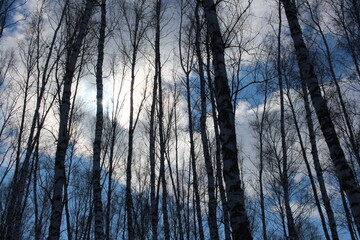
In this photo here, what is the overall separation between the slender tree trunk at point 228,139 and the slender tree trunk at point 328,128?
225 cm

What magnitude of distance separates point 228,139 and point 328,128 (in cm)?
250

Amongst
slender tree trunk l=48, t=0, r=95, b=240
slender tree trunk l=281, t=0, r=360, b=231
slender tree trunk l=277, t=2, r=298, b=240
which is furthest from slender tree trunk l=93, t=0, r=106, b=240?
slender tree trunk l=277, t=2, r=298, b=240

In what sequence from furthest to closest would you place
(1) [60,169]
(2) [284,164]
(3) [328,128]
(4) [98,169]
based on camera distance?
1. (2) [284,164]
2. (4) [98,169]
3. (1) [60,169]
4. (3) [328,128]

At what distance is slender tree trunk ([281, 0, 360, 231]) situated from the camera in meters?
4.43

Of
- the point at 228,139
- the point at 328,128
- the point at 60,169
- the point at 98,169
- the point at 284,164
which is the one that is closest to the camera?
the point at 228,139

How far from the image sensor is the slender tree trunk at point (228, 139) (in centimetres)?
330

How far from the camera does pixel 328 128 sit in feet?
16.1

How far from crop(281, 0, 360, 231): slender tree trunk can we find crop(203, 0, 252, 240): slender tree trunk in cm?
225

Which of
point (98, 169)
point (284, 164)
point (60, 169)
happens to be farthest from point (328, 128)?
point (284, 164)

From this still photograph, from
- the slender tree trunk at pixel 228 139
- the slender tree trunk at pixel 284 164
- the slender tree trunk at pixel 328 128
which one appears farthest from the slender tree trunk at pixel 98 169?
the slender tree trunk at pixel 284 164

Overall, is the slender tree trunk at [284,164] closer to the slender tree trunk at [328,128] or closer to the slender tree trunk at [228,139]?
the slender tree trunk at [328,128]

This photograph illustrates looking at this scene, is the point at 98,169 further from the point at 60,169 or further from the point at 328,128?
the point at 328,128

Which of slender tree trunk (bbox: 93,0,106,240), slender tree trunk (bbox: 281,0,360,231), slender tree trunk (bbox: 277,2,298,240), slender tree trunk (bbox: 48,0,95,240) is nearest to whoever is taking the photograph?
slender tree trunk (bbox: 281,0,360,231)

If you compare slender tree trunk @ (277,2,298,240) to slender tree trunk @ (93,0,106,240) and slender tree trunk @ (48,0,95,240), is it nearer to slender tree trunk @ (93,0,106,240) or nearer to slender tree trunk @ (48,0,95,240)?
slender tree trunk @ (93,0,106,240)
